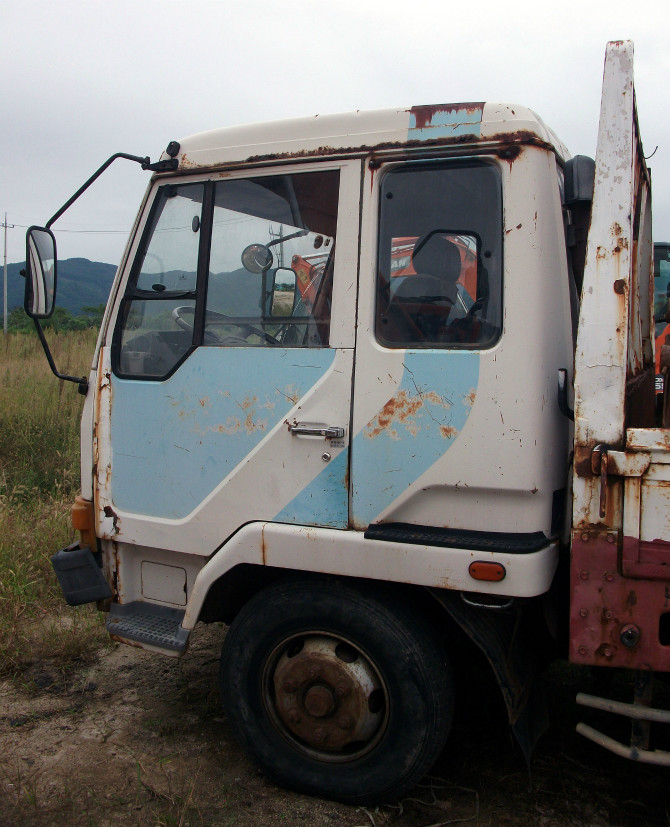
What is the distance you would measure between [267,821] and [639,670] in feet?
4.72

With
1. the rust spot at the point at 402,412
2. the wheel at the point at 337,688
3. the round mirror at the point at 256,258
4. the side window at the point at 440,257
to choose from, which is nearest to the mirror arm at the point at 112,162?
the round mirror at the point at 256,258

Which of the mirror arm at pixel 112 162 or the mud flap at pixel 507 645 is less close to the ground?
the mirror arm at pixel 112 162

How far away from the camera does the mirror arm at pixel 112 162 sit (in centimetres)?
283

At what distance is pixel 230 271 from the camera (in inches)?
111

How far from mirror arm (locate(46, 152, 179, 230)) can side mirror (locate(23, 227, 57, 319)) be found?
0.22 feet

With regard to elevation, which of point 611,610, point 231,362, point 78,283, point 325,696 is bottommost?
point 325,696

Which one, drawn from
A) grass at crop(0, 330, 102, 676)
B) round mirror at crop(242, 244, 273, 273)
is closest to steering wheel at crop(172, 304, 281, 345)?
round mirror at crop(242, 244, 273, 273)

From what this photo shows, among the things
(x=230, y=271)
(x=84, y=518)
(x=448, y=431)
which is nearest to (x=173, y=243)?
(x=230, y=271)

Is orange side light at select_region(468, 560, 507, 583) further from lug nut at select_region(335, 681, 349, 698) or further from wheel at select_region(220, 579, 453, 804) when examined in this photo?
lug nut at select_region(335, 681, 349, 698)

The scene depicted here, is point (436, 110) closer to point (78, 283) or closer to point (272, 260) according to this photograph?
point (272, 260)

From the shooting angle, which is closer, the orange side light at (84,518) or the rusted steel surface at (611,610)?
the rusted steel surface at (611,610)

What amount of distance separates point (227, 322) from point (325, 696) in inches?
57.6

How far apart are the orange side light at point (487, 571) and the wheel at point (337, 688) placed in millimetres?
358

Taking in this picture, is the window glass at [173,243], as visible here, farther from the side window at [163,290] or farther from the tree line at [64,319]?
the tree line at [64,319]
